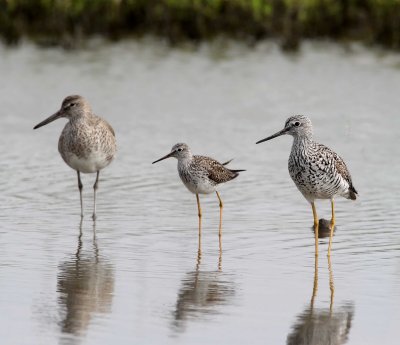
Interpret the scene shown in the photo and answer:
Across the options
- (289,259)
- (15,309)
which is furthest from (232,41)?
(15,309)

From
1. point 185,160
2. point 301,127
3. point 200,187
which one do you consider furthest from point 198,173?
point 301,127

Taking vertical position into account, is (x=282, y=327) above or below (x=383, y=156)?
below

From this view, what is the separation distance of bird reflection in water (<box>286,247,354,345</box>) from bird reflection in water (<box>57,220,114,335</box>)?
56.7 inches

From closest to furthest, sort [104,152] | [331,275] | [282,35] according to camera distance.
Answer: [331,275], [104,152], [282,35]

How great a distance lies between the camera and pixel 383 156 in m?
15.2

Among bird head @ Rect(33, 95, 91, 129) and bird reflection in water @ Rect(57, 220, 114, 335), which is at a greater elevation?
bird head @ Rect(33, 95, 91, 129)

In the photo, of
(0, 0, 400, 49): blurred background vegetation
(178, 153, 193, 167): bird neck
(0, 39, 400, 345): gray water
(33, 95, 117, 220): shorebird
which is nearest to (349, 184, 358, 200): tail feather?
(0, 39, 400, 345): gray water

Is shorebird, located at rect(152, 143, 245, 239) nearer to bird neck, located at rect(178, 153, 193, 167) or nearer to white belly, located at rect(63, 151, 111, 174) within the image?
bird neck, located at rect(178, 153, 193, 167)

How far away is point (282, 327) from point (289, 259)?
216 cm

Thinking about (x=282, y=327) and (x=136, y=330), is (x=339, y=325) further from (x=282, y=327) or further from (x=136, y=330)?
(x=136, y=330)

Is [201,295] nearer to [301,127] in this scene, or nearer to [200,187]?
[301,127]

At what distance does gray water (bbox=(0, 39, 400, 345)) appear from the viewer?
318 inches

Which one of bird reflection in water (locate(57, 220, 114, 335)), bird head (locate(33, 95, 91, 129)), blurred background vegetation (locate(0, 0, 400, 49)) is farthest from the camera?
blurred background vegetation (locate(0, 0, 400, 49))

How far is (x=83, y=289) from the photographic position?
8898mm
